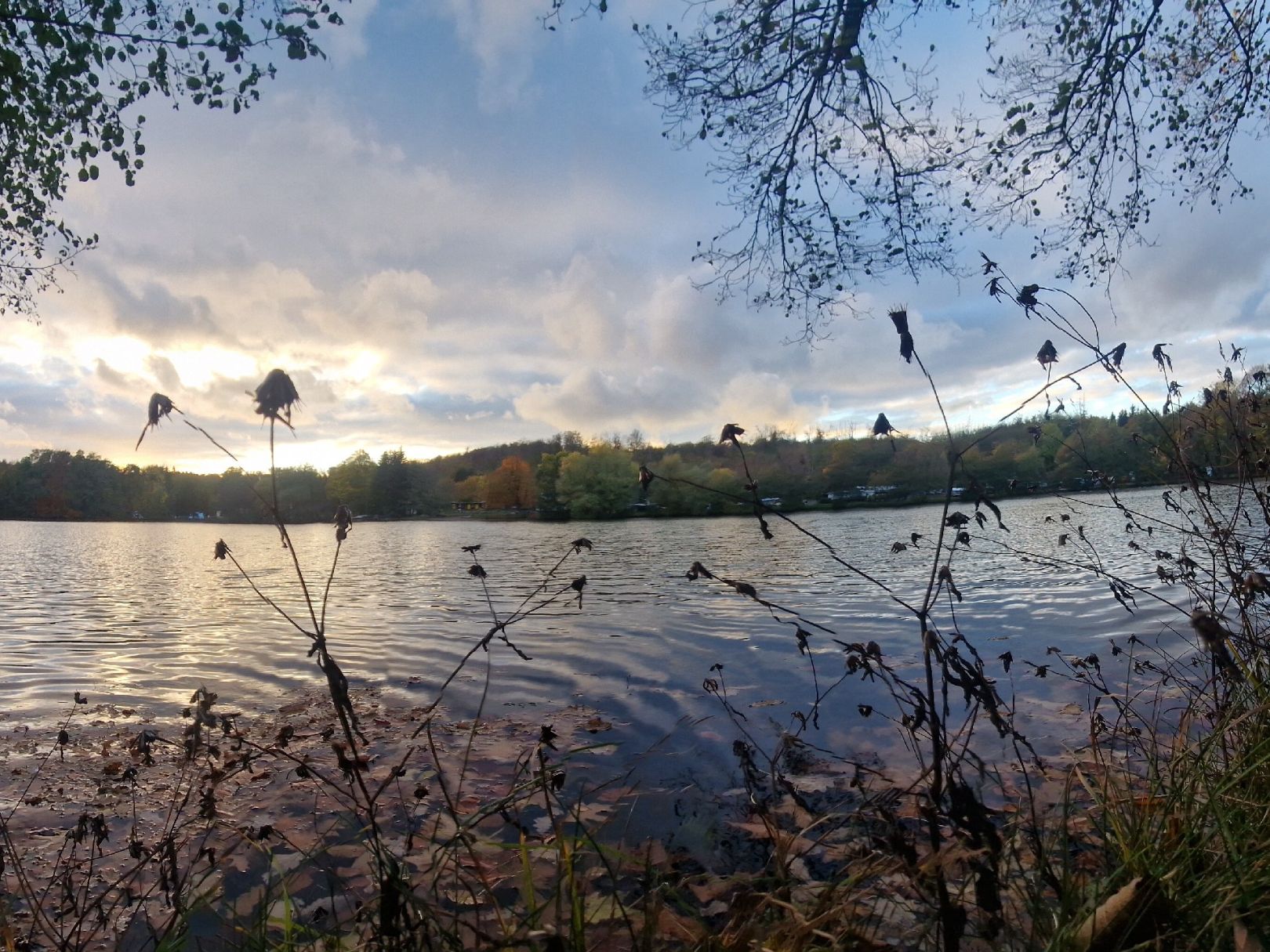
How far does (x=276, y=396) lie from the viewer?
181cm

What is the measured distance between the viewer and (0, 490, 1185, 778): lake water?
23.0ft

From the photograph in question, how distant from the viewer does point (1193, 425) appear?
5535 millimetres

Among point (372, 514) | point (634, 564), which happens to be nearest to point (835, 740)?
point (634, 564)

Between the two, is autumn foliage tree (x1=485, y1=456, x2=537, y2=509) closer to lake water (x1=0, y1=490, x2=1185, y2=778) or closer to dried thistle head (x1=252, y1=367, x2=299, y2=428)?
lake water (x1=0, y1=490, x2=1185, y2=778)

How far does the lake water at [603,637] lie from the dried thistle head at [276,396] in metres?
3.95

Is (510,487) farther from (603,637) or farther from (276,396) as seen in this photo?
(276,396)

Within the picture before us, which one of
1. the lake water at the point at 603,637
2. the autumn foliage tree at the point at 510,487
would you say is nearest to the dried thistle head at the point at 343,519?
the lake water at the point at 603,637

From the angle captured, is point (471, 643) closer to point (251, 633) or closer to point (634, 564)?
point (251, 633)

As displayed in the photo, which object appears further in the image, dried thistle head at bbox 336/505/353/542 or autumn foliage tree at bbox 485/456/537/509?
autumn foliage tree at bbox 485/456/537/509

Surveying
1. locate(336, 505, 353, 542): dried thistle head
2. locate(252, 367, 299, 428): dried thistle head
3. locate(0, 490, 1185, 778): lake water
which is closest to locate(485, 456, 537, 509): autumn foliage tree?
locate(0, 490, 1185, 778): lake water

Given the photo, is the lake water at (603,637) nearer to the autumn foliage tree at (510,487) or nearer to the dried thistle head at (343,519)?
the dried thistle head at (343,519)

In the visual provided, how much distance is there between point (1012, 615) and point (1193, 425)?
6.11 meters

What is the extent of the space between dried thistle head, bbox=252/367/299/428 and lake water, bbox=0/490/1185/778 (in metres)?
3.95

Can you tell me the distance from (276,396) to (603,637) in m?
9.55
